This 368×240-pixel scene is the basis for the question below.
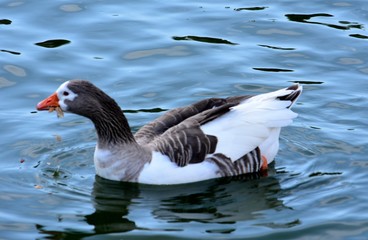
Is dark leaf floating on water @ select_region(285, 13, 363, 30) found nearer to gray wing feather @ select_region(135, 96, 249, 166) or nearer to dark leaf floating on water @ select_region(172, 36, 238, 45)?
dark leaf floating on water @ select_region(172, 36, 238, 45)

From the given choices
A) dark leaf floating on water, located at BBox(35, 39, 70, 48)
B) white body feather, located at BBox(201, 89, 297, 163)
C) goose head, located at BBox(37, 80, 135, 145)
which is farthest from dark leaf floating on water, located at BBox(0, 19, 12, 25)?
white body feather, located at BBox(201, 89, 297, 163)

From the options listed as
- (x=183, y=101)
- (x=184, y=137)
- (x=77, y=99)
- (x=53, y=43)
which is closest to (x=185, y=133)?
(x=184, y=137)

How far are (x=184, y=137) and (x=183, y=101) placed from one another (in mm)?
2706

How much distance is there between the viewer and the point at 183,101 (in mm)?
15680

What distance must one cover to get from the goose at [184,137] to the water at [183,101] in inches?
9.2

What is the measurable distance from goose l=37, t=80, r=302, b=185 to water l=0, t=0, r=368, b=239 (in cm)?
23

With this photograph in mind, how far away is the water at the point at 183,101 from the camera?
39.5 ft

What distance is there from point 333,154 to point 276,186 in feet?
3.98

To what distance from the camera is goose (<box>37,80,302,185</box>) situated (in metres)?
13.0

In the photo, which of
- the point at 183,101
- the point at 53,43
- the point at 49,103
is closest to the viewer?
the point at 49,103

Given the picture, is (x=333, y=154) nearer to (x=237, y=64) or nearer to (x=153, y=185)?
(x=153, y=185)

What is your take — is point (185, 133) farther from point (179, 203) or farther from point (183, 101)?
point (183, 101)

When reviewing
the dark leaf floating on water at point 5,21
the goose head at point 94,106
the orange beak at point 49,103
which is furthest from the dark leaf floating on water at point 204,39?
the orange beak at point 49,103

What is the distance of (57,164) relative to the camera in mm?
13727
